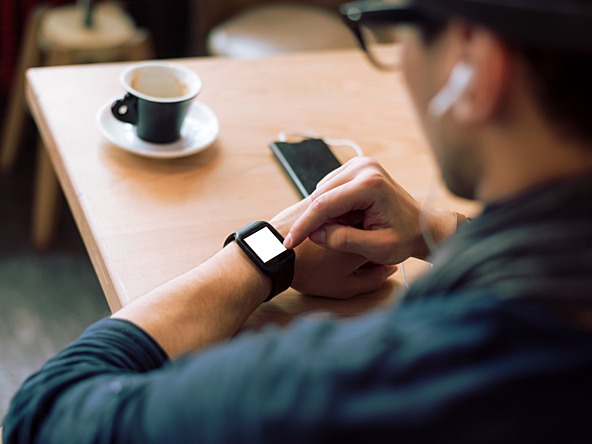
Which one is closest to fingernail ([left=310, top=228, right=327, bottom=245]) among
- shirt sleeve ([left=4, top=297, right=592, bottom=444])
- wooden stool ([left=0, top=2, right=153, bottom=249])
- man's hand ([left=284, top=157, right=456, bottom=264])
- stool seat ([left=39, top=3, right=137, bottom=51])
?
man's hand ([left=284, top=157, right=456, bottom=264])

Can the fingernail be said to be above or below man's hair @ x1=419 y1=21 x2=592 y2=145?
below

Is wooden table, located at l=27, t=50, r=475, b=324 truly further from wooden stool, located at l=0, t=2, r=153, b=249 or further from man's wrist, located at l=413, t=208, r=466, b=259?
wooden stool, located at l=0, t=2, r=153, b=249

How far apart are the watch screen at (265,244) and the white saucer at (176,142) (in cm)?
23

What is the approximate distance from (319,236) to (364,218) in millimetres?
63

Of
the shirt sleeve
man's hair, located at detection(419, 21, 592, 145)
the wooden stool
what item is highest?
man's hair, located at detection(419, 21, 592, 145)

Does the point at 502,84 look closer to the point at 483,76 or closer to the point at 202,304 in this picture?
the point at 483,76

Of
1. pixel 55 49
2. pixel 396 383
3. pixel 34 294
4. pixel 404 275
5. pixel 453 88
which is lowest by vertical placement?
pixel 34 294

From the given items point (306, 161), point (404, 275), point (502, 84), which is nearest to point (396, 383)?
point (502, 84)

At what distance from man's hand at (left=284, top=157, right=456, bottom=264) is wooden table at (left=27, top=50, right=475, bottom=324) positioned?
54 mm

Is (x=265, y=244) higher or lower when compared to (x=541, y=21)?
lower

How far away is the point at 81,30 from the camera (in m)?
2.02

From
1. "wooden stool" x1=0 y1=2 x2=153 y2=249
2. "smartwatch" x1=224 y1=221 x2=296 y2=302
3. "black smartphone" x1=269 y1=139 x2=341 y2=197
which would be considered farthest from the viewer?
"wooden stool" x1=0 y1=2 x2=153 y2=249

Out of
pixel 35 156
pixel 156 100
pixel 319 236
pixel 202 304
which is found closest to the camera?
pixel 202 304

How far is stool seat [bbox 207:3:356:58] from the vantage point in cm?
203
